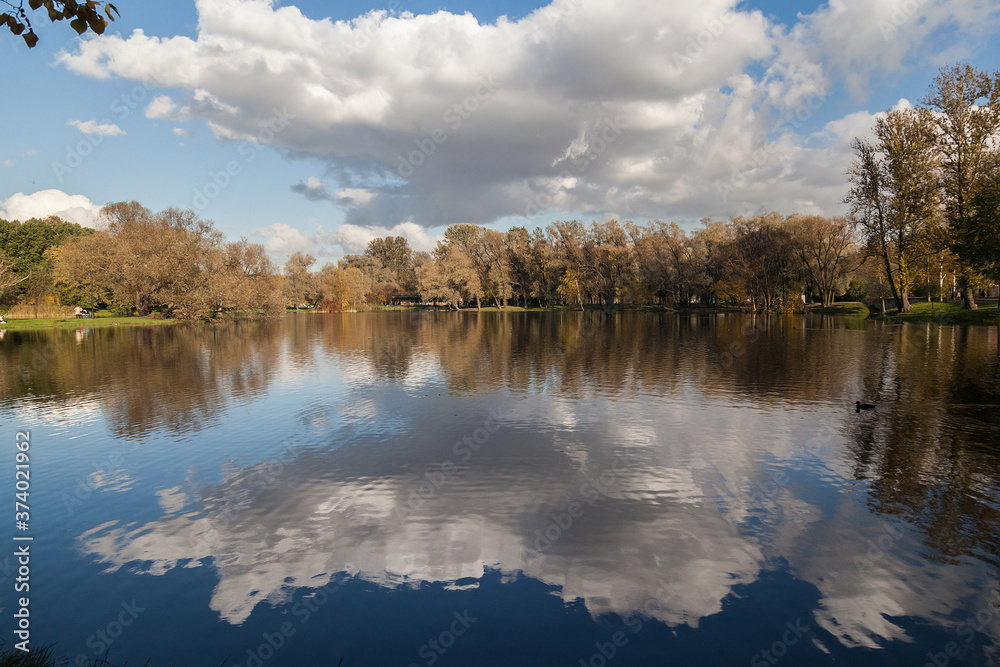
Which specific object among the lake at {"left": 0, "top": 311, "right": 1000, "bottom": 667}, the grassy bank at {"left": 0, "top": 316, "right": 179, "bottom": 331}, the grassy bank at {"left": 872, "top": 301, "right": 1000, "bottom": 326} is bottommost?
the lake at {"left": 0, "top": 311, "right": 1000, "bottom": 667}

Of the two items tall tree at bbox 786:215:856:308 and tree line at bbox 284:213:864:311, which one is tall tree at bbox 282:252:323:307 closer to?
tree line at bbox 284:213:864:311

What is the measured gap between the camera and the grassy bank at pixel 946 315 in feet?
158

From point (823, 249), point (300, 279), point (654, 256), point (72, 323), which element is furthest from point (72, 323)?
point (823, 249)

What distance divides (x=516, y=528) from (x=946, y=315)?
6387 cm

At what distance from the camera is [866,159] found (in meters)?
55.0

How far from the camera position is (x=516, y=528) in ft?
28.5

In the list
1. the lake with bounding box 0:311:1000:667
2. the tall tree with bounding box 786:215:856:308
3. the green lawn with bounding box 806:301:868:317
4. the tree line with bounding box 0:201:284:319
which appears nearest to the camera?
the lake with bounding box 0:311:1000:667

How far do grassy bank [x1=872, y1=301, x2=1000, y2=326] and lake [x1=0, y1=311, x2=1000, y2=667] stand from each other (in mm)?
40408

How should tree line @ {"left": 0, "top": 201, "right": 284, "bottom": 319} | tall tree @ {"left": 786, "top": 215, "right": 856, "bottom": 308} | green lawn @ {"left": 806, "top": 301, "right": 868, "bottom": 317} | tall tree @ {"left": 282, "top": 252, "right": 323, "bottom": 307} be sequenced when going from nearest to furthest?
tree line @ {"left": 0, "top": 201, "right": 284, "bottom": 319}
green lawn @ {"left": 806, "top": 301, "right": 868, "bottom": 317}
tall tree @ {"left": 786, "top": 215, "right": 856, "bottom": 308}
tall tree @ {"left": 282, "top": 252, "right": 323, "bottom": 307}

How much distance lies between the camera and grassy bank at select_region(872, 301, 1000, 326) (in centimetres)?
4811

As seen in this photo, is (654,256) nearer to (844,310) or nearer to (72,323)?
(844,310)

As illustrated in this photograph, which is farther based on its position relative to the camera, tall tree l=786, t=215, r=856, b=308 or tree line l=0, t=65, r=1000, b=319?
tall tree l=786, t=215, r=856, b=308

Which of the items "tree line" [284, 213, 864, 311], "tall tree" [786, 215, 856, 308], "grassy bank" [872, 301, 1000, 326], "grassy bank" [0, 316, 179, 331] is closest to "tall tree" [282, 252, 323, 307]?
"tree line" [284, 213, 864, 311]

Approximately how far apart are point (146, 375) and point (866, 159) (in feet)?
231
